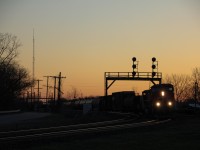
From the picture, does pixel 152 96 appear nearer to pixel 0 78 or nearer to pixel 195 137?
pixel 195 137

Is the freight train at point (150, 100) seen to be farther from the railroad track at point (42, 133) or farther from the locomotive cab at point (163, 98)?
the railroad track at point (42, 133)

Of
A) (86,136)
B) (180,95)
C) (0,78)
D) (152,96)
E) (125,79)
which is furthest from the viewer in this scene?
(180,95)

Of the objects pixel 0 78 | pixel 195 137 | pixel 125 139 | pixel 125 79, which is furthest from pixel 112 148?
pixel 0 78

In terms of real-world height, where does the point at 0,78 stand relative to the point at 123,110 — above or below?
above

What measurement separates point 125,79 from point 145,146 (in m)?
55.2

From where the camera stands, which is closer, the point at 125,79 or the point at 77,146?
the point at 77,146

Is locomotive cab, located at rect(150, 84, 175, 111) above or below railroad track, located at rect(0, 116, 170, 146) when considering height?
above

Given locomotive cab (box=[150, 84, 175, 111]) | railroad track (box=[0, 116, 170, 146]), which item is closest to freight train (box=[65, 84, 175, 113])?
locomotive cab (box=[150, 84, 175, 111])

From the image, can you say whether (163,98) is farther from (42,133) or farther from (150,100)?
(42,133)

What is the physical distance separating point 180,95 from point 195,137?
4893 inches

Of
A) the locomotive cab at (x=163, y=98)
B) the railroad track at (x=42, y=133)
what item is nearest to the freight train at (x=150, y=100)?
the locomotive cab at (x=163, y=98)

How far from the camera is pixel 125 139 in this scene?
18406mm

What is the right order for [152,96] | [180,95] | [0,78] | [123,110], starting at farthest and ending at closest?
[180,95], [0,78], [123,110], [152,96]

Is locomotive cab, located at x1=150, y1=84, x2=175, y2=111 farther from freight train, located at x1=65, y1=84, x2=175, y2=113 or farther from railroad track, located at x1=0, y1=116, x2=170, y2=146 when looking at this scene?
railroad track, located at x1=0, y1=116, x2=170, y2=146
